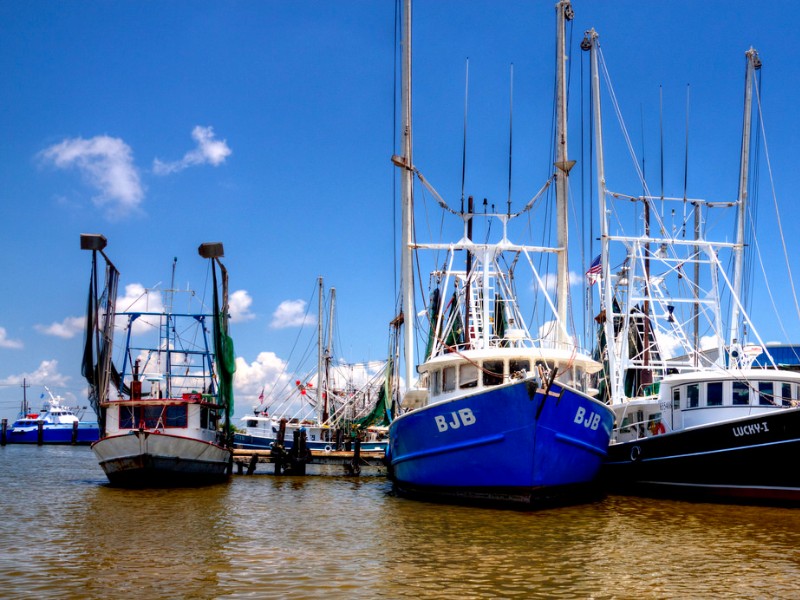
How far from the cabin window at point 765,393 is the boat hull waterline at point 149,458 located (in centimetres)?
1859

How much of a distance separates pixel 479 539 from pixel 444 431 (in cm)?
480

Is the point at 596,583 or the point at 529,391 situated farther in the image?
the point at 529,391

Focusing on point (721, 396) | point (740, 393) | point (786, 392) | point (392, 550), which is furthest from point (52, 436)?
point (392, 550)

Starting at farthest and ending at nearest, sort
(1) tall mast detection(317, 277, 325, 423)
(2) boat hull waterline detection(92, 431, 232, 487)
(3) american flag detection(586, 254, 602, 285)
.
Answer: (1) tall mast detection(317, 277, 325, 423)
(3) american flag detection(586, 254, 602, 285)
(2) boat hull waterline detection(92, 431, 232, 487)

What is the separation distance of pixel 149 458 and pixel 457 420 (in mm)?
12372

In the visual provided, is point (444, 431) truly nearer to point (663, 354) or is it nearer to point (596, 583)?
point (596, 583)

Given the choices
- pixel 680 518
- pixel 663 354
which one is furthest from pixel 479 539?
pixel 663 354

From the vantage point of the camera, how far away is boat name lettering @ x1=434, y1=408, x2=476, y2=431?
1861cm

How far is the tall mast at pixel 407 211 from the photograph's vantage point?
76.7 ft

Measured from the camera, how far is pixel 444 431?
63.8 feet

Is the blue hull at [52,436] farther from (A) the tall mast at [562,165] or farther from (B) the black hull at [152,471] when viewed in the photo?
(A) the tall mast at [562,165]

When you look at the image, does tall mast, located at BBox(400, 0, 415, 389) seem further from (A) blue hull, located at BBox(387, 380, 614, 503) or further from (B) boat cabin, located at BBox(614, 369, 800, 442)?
(B) boat cabin, located at BBox(614, 369, 800, 442)

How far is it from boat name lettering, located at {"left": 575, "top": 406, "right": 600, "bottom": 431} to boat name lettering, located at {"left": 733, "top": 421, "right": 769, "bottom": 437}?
3.59 meters

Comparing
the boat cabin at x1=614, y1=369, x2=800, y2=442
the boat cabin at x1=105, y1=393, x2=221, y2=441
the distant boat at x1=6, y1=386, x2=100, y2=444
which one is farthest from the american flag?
the distant boat at x1=6, y1=386, x2=100, y2=444
